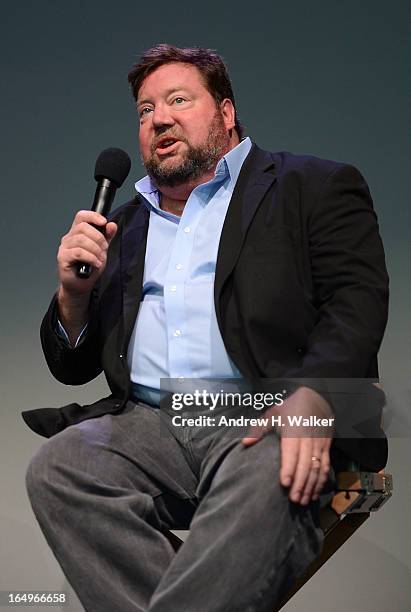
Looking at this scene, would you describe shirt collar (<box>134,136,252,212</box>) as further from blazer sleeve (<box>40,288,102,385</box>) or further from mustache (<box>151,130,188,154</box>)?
blazer sleeve (<box>40,288,102,385</box>)

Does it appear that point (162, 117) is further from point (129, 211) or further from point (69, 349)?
point (69, 349)

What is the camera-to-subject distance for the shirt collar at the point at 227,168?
1.92m

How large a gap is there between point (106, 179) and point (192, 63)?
1.50ft

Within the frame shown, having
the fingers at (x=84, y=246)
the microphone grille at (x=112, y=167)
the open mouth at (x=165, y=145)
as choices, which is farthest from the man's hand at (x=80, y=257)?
the open mouth at (x=165, y=145)

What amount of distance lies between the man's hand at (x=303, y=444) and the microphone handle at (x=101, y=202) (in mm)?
448

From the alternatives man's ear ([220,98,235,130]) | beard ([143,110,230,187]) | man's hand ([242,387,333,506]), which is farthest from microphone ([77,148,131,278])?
man's hand ([242,387,333,506])

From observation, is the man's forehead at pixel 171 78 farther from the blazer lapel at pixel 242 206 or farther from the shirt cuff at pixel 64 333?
the shirt cuff at pixel 64 333

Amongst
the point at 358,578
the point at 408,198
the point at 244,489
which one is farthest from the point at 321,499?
the point at 408,198

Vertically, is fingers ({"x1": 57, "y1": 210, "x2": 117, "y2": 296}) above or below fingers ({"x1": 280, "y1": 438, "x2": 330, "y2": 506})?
above

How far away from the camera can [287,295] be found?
66.1 inches

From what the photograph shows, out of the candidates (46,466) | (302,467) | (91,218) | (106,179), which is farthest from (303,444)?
(106,179)

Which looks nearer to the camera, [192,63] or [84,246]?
[84,246]

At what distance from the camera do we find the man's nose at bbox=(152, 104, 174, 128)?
6.47 feet

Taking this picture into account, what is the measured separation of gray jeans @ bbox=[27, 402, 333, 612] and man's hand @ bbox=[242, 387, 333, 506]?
0.8 inches
